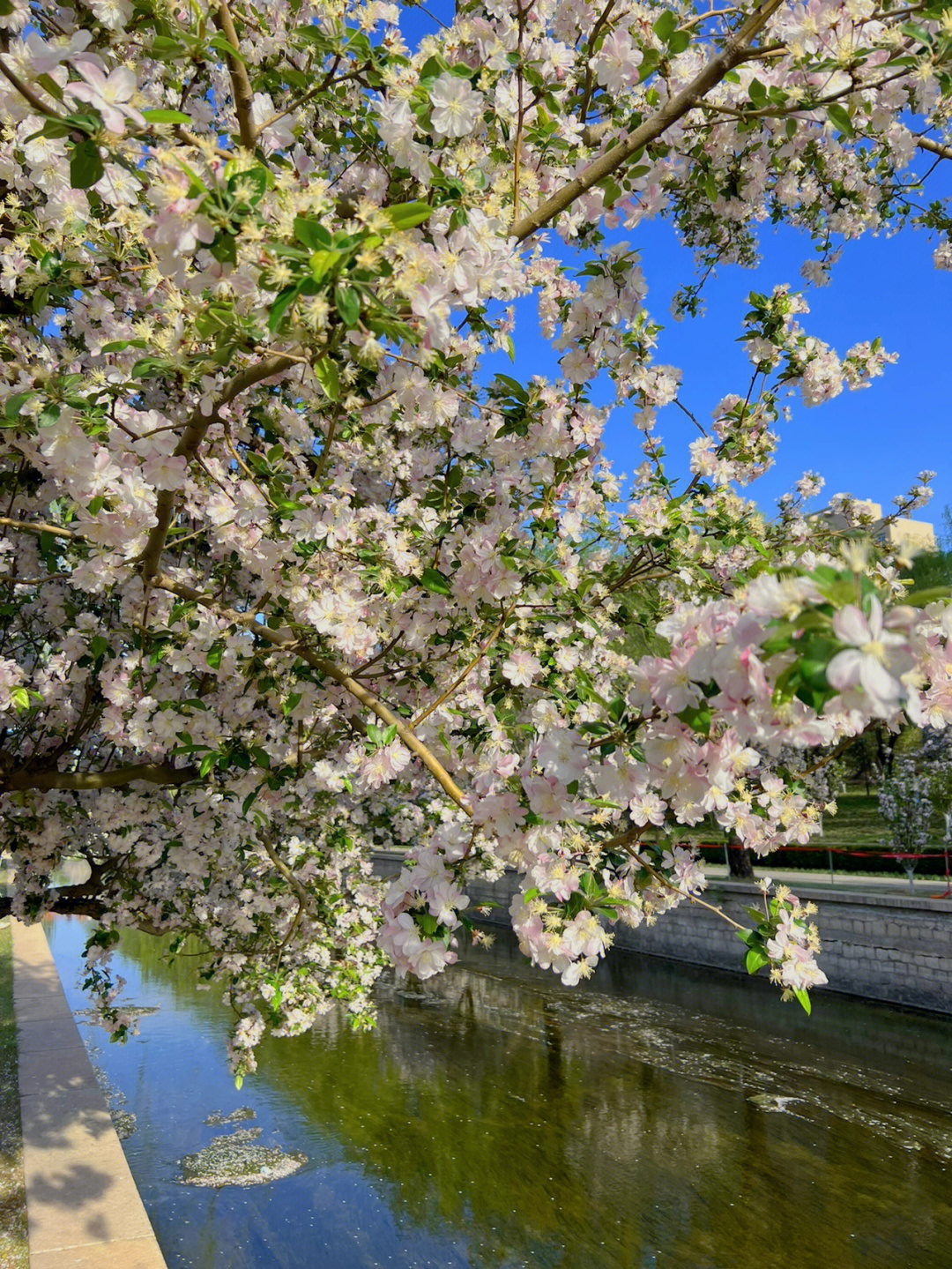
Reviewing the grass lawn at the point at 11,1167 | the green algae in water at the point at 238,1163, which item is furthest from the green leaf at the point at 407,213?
the green algae in water at the point at 238,1163

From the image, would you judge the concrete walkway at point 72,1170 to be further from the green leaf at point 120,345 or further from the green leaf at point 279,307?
the green leaf at point 279,307

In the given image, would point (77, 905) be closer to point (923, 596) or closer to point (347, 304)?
point (347, 304)

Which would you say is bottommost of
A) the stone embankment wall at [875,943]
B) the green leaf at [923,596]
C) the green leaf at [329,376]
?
the stone embankment wall at [875,943]

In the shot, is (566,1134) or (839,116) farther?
(566,1134)

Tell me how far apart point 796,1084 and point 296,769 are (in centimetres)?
906

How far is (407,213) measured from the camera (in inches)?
61.1

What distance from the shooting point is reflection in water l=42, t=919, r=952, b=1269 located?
6781 millimetres

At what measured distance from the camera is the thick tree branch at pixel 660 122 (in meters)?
2.32

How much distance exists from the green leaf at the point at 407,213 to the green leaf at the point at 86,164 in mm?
644

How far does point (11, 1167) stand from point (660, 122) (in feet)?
20.3

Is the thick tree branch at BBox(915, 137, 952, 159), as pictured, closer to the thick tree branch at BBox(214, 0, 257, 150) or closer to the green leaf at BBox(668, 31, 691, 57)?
the green leaf at BBox(668, 31, 691, 57)

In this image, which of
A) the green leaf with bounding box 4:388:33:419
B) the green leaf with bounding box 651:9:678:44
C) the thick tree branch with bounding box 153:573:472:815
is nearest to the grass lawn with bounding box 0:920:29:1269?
the thick tree branch with bounding box 153:573:472:815

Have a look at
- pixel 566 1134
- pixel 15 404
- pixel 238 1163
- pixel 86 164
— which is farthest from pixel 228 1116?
pixel 86 164

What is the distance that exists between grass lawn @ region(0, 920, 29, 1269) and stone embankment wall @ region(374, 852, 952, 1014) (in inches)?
222
